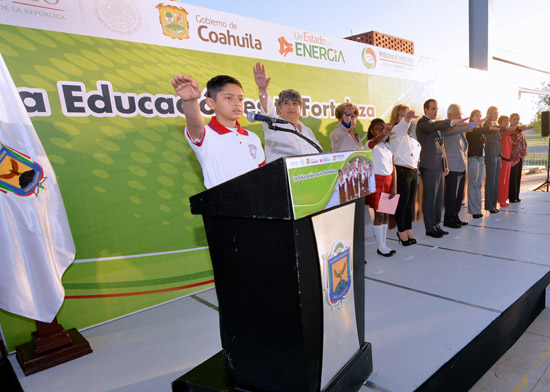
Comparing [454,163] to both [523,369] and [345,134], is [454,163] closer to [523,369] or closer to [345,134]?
[345,134]

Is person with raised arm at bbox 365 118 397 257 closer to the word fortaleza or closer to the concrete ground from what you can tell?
the concrete ground

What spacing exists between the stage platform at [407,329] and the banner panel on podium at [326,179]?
2.84ft

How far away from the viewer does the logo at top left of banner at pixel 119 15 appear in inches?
79.9

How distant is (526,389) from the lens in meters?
1.59

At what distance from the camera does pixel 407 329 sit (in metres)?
1.81

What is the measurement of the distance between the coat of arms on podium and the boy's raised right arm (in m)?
0.83

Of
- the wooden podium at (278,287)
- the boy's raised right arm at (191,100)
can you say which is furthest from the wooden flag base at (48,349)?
the boy's raised right arm at (191,100)

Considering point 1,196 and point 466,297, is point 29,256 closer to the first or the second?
point 1,196

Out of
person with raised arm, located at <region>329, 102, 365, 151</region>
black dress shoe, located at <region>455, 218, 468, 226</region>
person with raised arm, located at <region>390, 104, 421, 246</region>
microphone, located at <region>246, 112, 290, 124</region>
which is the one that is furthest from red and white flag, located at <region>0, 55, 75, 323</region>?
black dress shoe, located at <region>455, 218, 468, 226</region>

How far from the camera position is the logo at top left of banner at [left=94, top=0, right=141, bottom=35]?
203 centimetres

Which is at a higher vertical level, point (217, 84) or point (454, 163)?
point (217, 84)

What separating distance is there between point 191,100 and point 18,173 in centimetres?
93

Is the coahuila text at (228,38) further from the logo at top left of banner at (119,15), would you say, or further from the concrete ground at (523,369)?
the concrete ground at (523,369)

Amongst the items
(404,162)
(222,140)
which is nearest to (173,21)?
(222,140)
